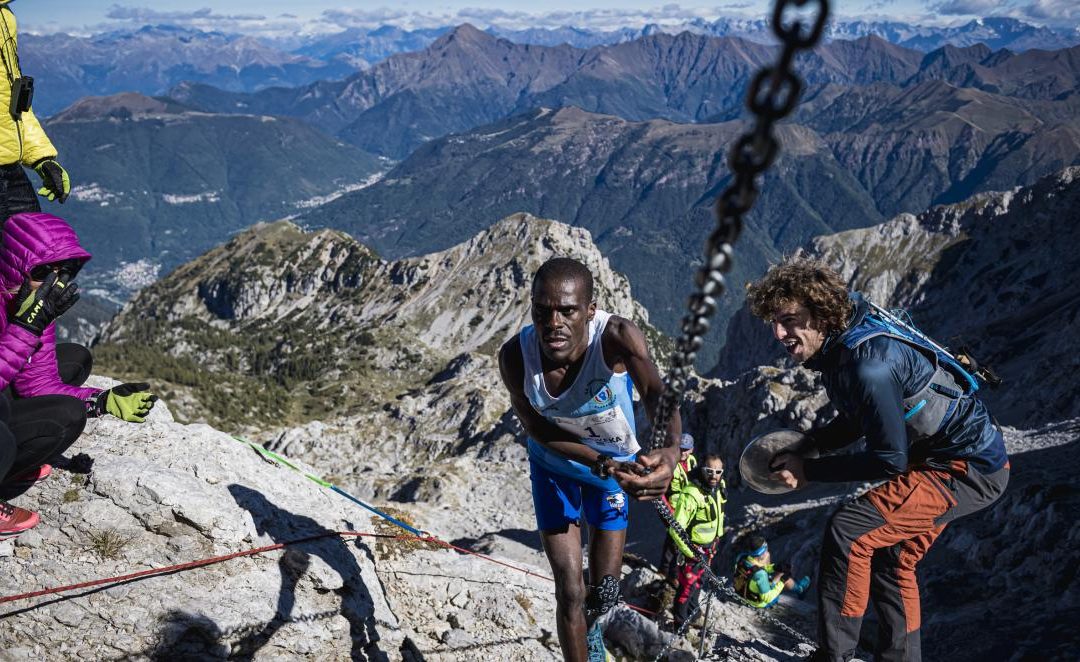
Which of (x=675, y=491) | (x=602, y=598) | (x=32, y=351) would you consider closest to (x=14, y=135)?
(x=32, y=351)

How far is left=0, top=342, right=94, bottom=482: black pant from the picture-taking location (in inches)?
329

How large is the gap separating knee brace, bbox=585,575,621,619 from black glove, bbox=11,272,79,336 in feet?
26.3

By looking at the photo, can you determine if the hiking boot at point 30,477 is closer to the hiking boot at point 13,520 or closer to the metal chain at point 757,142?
the hiking boot at point 13,520

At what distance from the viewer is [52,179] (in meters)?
12.2

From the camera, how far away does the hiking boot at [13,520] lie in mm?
8656

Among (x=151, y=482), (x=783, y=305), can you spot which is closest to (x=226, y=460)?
(x=151, y=482)

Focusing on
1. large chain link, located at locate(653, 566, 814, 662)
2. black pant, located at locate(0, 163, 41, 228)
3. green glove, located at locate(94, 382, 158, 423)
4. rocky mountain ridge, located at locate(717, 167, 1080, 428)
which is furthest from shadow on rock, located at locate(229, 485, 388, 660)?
rocky mountain ridge, located at locate(717, 167, 1080, 428)

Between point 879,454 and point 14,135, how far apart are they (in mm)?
14312

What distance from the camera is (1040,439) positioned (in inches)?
1167

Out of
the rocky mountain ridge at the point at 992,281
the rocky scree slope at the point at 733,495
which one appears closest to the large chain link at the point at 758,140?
the rocky scree slope at the point at 733,495

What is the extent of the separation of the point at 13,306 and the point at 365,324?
617 feet

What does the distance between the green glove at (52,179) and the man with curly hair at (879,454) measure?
12.6 meters

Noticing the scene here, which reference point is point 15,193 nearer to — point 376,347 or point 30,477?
point 30,477

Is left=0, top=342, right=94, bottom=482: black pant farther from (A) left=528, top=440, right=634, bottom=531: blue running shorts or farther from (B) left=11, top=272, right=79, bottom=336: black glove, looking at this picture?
(A) left=528, top=440, right=634, bottom=531: blue running shorts
